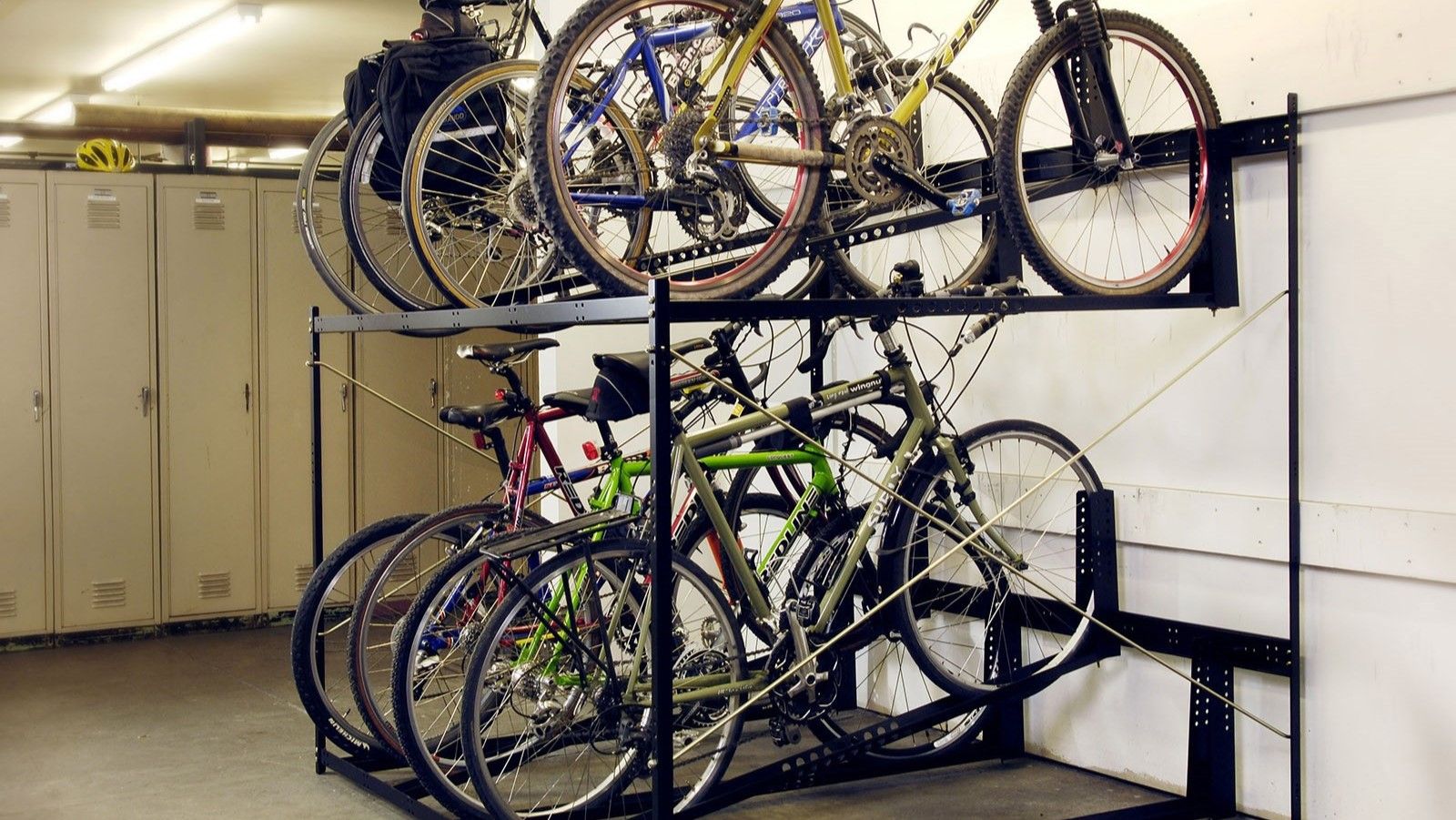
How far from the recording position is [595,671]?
3.00 meters

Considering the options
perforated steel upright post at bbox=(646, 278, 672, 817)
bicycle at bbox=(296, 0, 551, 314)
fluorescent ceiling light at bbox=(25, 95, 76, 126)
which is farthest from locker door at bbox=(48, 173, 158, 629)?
fluorescent ceiling light at bbox=(25, 95, 76, 126)

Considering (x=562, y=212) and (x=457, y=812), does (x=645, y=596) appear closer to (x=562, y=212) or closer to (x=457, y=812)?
(x=457, y=812)

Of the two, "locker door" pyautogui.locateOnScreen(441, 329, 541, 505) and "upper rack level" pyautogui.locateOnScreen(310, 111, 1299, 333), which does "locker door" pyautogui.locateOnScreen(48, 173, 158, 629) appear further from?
"upper rack level" pyautogui.locateOnScreen(310, 111, 1299, 333)

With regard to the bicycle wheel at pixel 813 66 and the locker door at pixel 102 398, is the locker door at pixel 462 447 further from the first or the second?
the bicycle wheel at pixel 813 66

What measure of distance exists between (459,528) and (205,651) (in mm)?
2402

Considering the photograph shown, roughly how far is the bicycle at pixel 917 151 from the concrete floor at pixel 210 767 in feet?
4.18

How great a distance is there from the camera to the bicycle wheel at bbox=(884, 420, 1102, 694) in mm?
3398

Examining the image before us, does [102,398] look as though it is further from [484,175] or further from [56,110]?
[56,110]

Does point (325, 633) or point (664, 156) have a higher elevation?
point (664, 156)

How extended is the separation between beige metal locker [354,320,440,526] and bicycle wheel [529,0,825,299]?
2.86 metres

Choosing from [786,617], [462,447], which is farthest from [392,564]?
[462,447]

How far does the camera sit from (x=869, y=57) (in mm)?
3316

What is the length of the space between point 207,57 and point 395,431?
4.88m

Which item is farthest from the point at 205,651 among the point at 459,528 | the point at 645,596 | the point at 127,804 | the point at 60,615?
the point at 645,596
